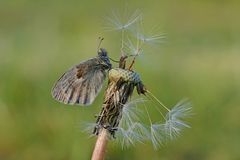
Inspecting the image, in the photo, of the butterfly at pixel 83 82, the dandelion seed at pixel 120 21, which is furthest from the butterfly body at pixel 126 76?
the dandelion seed at pixel 120 21

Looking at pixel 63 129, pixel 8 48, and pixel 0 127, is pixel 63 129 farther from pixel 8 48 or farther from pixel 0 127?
pixel 8 48

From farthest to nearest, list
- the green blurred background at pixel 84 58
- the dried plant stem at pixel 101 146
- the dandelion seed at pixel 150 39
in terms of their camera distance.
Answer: the green blurred background at pixel 84 58 → the dandelion seed at pixel 150 39 → the dried plant stem at pixel 101 146

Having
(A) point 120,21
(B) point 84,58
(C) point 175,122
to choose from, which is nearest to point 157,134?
(C) point 175,122

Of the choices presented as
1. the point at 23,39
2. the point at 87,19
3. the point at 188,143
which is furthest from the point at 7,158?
the point at 87,19

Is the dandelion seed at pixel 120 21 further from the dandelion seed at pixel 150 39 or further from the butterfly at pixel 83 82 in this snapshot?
the butterfly at pixel 83 82

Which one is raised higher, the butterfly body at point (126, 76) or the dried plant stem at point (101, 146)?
the butterfly body at point (126, 76)

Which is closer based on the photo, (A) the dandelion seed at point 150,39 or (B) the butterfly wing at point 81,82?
(B) the butterfly wing at point 81,82

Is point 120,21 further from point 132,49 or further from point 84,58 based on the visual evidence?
point 84,58
